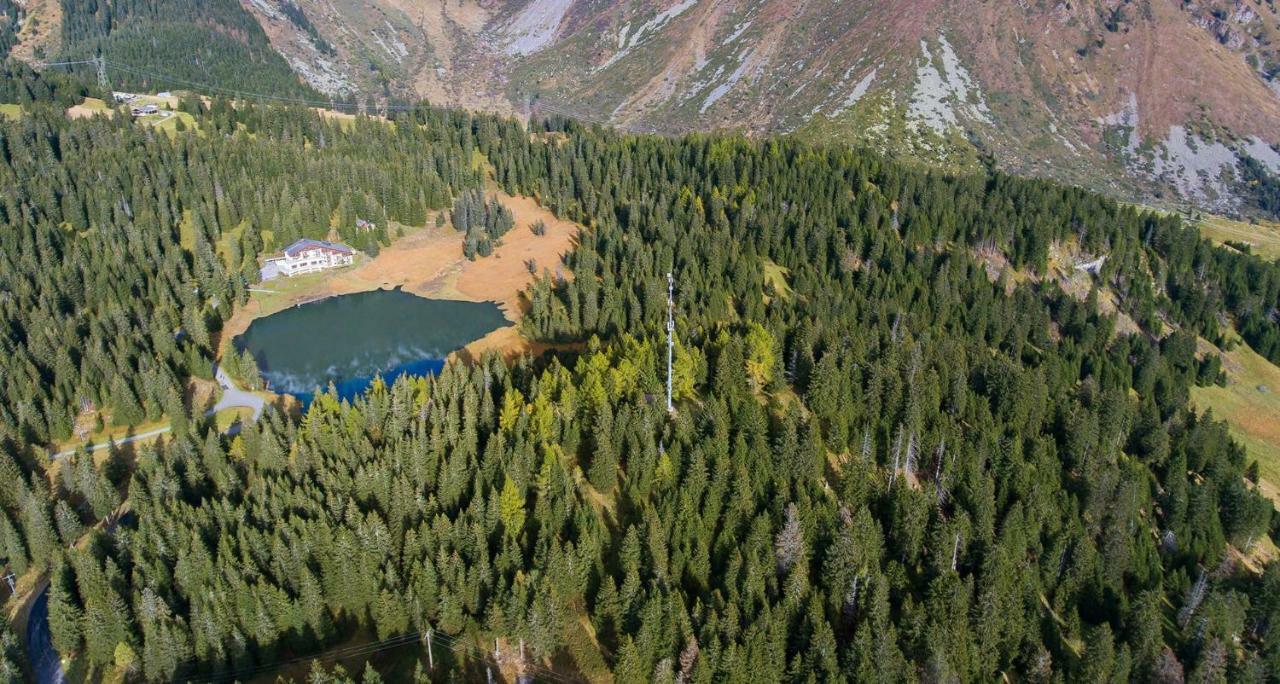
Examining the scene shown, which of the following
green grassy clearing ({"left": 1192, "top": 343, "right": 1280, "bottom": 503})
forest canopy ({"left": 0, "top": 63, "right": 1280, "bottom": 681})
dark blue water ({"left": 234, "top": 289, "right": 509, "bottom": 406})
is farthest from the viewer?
green grassy clearing ({"left": 1192, "top": 343, "right": 1280, "bottom": 503})

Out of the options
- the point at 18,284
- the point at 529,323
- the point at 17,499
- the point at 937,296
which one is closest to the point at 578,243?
the point at 529,323

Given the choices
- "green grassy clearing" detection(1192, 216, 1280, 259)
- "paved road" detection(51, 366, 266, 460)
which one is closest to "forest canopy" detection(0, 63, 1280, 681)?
"paved road" detection(51, 366, 266, 460)

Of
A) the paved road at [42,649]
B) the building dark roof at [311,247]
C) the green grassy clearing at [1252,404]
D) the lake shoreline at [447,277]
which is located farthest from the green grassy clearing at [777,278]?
the paved road at [42,649]

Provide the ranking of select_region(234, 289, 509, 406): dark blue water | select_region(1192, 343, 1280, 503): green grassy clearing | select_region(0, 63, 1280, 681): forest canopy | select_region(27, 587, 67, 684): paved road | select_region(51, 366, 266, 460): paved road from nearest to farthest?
select_region(27, 587, 67, 684): paved road, select_region(0, 63, 1280, 681): forest canopy, select_region(51, 366, 266, 460): paved road, select_region(234, 289, 509, 406): dark blue water, select_region(1192, 343, 1280, 503): green grassy clearing

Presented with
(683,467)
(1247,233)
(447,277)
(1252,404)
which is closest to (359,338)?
(447,277)

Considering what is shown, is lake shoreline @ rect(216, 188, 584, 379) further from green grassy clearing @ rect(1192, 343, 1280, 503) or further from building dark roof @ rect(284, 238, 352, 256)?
green grassy clearing @ rect(1192, 343, 1280, 503)

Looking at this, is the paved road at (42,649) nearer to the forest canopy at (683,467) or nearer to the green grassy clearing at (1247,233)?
the forest canopy at (683,467)
